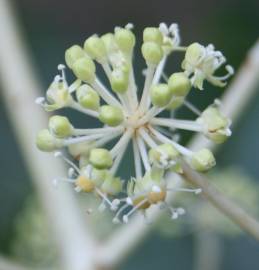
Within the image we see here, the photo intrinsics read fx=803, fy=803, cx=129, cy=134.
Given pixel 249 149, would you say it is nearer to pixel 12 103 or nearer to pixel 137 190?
pixel 12 103

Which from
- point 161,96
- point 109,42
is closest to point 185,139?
point 109,42

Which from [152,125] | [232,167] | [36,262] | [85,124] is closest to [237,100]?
[152,125]

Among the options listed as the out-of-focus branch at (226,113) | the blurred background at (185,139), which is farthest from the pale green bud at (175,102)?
the blurred background at (185,139)

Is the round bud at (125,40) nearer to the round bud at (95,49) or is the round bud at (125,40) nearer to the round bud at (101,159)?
the round bud at (95,49)

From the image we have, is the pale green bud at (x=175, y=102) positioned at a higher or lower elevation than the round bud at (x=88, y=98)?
lower

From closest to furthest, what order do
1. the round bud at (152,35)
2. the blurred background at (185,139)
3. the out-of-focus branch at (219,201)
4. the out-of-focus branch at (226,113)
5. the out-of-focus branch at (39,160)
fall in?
1. the out-of-focus branch at (219,201)
2. the round bud at (152,35)
3. the out-of-focus branch at (226,113)
4. the out-of-focus branch at (39,160)
5. the blurred background at (185,139)

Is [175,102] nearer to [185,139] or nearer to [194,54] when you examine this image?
[194,54]

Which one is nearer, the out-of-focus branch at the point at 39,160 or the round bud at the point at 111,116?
the round bud at the point at 111,116
